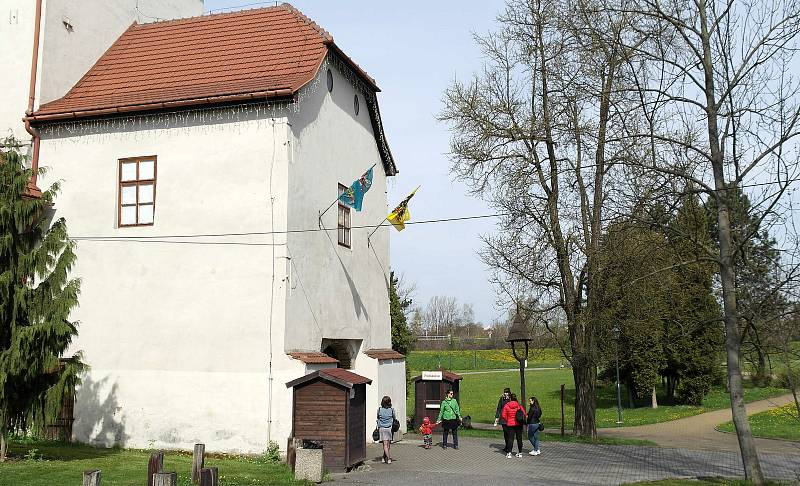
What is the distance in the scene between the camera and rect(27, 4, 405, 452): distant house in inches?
663

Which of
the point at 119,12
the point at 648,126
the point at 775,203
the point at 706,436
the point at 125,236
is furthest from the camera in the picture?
the point at 706,436

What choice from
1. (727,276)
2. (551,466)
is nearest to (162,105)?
(551,466)

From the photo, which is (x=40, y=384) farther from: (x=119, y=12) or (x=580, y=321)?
(x=580, y=321)

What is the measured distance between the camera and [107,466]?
1425 centimetres

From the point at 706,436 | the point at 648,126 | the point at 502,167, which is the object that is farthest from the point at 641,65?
the point at 706,436

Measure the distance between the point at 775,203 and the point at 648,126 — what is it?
2969 mm

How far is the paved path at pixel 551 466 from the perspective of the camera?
14.3 metres

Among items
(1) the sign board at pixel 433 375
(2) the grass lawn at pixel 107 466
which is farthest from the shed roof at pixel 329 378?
(1) the sign board at pixel 433 375

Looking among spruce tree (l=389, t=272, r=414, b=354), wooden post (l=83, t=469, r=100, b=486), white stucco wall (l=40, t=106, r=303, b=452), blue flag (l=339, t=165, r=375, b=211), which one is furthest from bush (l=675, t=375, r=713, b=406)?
wooden post (l=83, t=469, r=100, b=486)

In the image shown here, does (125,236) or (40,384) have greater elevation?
(125,236)

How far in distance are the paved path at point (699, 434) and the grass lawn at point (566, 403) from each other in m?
1.07

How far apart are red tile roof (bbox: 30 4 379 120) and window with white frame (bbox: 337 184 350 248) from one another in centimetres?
392

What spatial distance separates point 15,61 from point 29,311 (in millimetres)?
9313

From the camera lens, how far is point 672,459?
18.1 metres
